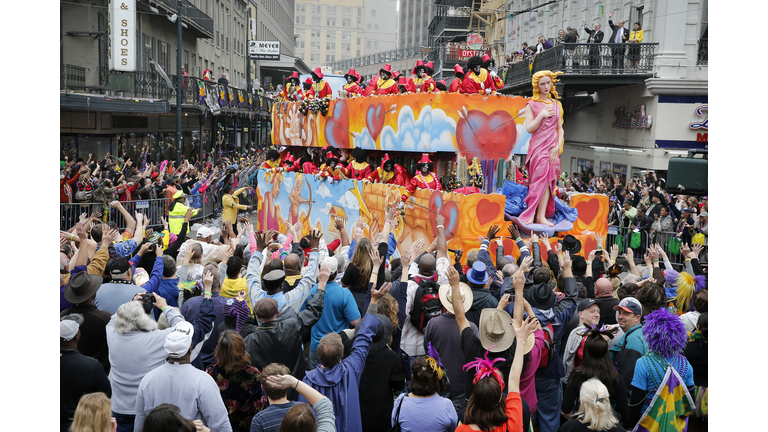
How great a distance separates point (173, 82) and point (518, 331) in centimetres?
2270

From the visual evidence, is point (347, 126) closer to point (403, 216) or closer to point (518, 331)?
point (403, 216)

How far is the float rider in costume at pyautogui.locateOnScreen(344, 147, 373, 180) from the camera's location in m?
14.6

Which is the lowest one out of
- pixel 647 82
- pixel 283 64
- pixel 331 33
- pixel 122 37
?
pixel 647 82

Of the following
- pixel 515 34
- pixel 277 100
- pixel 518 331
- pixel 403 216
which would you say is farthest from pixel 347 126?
pixel 515 34

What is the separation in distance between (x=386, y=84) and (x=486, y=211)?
14.2 ft

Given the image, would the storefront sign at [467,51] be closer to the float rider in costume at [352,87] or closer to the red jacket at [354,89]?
the float rider in costume at [352,87]

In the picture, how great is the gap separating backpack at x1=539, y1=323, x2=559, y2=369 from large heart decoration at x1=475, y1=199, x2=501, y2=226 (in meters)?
6.38

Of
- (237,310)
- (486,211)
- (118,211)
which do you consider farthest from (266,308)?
(118,211)

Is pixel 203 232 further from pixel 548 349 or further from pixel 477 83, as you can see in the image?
pixel 477 83

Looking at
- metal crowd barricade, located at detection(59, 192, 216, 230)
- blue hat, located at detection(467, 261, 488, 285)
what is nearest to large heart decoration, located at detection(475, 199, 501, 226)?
blue hat, located at detection(467, 261, 488, 285)

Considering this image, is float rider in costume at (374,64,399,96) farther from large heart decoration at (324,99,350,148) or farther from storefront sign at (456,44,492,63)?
storefront sign at (456,44,492,63)

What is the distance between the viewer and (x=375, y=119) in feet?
46.0

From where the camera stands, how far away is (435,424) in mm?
3986

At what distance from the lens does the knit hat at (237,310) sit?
5.33m
